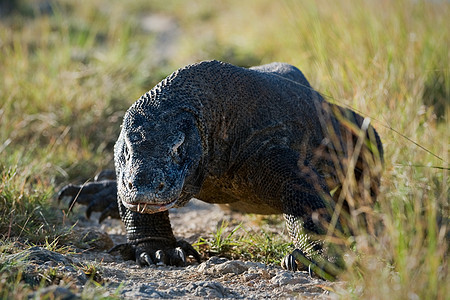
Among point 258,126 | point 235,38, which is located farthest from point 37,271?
point 235,38

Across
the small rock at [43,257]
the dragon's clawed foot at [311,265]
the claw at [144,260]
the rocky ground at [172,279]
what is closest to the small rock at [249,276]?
the rocky ground at [172,279]

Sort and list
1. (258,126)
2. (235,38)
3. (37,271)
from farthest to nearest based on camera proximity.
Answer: (235,38), (258,126), (37,271)

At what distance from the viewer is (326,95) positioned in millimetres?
4496

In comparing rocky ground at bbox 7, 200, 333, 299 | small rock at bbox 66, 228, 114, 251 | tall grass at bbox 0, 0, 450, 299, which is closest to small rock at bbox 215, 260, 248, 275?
rocky ground at bbox 7, 200, 333, 299

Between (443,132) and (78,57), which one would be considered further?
(78,57)

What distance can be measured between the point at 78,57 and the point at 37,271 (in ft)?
22.0

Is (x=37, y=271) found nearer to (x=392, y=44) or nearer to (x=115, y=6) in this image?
(x=392, y=44)

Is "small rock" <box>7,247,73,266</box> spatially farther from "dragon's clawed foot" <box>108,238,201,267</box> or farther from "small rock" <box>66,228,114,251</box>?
"small rock" <box>66,228,114,251</box>

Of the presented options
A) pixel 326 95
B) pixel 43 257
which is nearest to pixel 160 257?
pixel 43 257

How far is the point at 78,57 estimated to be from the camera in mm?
9555

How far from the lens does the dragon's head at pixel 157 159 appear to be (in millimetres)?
3541

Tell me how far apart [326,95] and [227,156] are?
779 millimetres

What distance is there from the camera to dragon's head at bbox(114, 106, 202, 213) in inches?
139

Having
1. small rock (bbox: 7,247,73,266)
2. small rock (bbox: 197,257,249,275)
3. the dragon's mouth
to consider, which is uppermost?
the dragon's mouth
